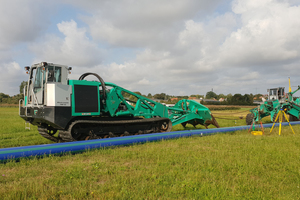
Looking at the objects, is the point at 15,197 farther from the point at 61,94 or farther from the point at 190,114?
the point at 190,114

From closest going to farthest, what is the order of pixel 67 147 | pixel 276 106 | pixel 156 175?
pixel 156 175 < pixel 67 147 < pixel 276 106

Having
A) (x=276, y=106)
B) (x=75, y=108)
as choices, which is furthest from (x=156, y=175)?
(x=276, y=106)

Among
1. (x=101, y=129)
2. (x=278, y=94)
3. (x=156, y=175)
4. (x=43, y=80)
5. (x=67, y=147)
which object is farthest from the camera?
(x=278, y=94)

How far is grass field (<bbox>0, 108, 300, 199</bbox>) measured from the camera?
157 inches

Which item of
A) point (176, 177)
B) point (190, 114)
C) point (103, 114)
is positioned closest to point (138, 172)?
point (176, 177)

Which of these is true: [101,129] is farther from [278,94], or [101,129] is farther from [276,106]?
[278,94]

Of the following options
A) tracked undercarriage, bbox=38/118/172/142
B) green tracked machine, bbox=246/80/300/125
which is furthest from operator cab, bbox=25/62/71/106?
green tracked machine, bbox=246/80/300/125

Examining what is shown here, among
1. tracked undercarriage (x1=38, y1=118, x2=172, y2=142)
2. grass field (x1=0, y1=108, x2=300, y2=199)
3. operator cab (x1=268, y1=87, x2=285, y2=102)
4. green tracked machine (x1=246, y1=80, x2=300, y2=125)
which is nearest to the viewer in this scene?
grass field (x1=0, y1=108, x2=300, y2=199)

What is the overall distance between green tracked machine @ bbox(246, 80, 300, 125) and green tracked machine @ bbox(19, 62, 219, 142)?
968 cm

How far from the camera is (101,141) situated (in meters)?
7.39

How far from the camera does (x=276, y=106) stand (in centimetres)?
1689

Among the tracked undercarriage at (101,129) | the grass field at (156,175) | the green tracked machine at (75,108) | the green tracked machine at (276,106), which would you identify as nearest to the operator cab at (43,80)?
the green tracked machine at (75,108)

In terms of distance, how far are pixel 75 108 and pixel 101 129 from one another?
1.38m

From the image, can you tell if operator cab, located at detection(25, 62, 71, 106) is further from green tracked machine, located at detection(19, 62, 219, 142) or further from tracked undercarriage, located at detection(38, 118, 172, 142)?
tracked undercarriage, located at detection(38, 118, 172, 142)
